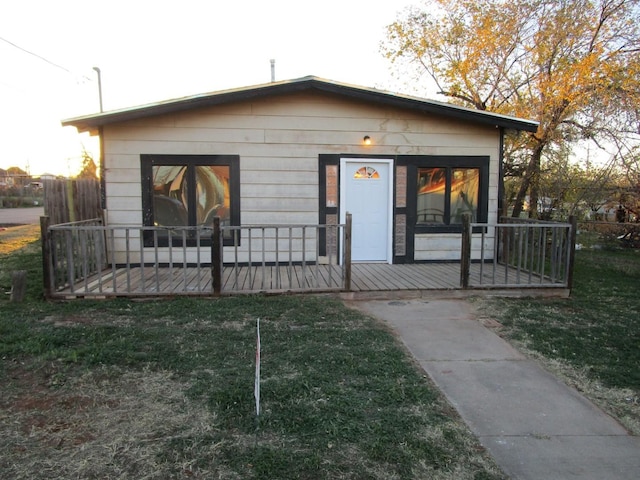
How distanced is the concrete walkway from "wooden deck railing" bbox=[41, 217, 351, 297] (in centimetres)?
189

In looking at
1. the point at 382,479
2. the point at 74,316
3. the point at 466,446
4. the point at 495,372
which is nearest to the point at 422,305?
the point at 495,372

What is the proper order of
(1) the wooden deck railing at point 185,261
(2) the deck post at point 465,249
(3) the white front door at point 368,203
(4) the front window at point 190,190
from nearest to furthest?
1. (1) the wooden deck railing at point 185,261
2. (2) the deck post at point 465,249
3. (4) the front window at point 190,190
4. (3) the white front door at point 368,203

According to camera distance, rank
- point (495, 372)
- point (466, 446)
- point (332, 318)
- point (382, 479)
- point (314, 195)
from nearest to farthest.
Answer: point (382, 479), point (466, 446), point (495, 372), point (332, 318), point (314, 195)

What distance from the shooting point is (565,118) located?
10703 mm

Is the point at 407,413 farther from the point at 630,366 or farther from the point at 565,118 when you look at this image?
the point at 565,118

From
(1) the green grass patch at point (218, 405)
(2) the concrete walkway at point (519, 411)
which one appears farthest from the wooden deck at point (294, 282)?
(2) the concrete walkway at point (519, 411)

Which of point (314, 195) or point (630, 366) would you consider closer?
point (630, 366)

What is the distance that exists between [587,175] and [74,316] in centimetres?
1076

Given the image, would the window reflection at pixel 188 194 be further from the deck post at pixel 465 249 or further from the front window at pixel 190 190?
the deck post at pixel 465 249

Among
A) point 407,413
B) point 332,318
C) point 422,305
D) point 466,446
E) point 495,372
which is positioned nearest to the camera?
point 466,446

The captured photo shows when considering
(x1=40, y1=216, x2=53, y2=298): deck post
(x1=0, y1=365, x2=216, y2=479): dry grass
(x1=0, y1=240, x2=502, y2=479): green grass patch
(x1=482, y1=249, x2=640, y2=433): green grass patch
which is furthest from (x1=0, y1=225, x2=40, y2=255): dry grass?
(x1=482, y1=249, x2=640, y2=433): green grass patch

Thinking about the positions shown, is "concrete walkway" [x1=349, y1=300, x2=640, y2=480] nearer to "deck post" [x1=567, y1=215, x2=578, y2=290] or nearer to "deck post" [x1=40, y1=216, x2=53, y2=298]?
"deck post" [x1=567, y1=215, x2=578, y2=290]

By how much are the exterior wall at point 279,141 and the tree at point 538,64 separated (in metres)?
3.84

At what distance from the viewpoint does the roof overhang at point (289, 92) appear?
679 centimetres
